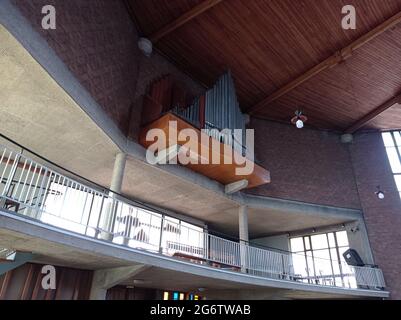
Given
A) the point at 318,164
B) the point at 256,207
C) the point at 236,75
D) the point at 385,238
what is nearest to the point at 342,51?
the point at 236,75

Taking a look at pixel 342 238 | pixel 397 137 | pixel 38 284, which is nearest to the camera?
pixel 38 284

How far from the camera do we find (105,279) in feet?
22.2

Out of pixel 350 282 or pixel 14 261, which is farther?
pixel 350 282

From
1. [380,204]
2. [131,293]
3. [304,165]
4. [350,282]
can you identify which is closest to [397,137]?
[380,204]

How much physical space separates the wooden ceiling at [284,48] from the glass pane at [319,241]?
553cm

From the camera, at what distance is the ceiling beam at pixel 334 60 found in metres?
9.91

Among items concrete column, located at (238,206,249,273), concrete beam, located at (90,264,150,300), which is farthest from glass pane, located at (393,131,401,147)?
concrete beam, located at (90,264,150,300)

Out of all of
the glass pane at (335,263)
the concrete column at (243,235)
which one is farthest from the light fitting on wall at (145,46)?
the glass pane at (335,263)

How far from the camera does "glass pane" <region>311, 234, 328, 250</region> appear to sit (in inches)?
557

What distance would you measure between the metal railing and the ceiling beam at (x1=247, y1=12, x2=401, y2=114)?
6.22 metres

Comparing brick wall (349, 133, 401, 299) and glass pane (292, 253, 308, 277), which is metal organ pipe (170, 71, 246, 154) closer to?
brick wall (349, 133, 401, 299)

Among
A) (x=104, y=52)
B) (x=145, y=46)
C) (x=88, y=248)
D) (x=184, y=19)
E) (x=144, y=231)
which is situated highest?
(x=184, y=19)

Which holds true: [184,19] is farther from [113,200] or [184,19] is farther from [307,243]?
[307,243]

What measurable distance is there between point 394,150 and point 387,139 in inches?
24.3
